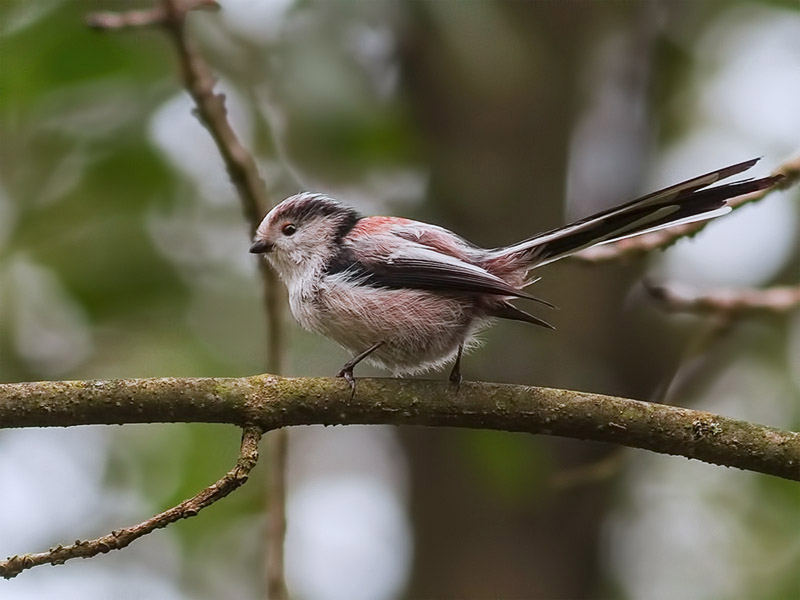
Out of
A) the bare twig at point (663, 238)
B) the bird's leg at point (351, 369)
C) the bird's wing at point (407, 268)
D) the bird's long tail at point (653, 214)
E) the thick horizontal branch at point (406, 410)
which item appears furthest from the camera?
the bare twig at point (663, 238)

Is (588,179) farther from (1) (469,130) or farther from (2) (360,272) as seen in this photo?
(2) (360,272)

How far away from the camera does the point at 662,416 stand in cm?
318

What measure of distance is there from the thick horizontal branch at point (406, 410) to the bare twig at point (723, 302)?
5.03 ft

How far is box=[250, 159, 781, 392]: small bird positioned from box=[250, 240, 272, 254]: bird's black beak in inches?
5.4

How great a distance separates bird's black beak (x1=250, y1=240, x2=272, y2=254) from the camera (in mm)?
4664

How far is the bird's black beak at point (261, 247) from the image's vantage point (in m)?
4.66

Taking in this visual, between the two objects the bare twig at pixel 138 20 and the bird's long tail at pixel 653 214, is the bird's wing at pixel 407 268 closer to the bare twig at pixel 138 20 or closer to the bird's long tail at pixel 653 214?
the bird's long tail at pixel 653 214

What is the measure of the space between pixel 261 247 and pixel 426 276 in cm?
98

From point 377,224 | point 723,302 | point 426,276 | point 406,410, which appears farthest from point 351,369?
point 723,302

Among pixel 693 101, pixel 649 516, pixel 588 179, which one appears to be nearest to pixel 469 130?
pixel 588 179

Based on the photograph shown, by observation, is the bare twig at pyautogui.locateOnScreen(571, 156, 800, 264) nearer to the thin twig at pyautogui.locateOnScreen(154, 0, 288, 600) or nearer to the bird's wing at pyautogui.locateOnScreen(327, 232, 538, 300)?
the bird's wing at pyautogui.locateOnScreen(327, 232, 538, 300)

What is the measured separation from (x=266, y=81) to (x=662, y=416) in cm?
327

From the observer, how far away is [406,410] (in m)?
3.28

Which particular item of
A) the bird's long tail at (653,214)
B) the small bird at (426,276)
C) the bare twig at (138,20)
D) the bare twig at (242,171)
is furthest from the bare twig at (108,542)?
the bare twig at (138,20)
